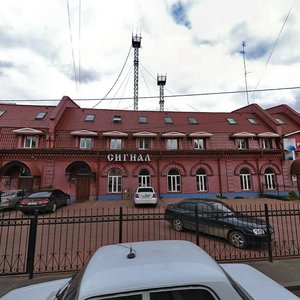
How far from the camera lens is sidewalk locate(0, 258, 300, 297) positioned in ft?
14.5

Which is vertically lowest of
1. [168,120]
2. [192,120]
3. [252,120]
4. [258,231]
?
[258,231]

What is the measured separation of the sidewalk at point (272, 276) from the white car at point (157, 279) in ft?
8.32

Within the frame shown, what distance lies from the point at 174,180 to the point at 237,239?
A: 546 inches

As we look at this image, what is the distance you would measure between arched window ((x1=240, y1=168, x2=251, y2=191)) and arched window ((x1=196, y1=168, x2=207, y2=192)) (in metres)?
3.82

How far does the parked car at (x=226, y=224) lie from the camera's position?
22.5 ft

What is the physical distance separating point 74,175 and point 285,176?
21.1m

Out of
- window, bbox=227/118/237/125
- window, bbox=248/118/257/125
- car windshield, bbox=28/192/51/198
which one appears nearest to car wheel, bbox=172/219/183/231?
car windshield, bbox=28/192/51/198

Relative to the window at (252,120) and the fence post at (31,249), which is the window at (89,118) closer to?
the window at (252,120)

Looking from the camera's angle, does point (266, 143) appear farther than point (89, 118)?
No

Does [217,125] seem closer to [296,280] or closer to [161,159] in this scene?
[161,159]

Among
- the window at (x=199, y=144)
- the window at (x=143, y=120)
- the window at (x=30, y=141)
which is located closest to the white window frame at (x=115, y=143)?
the window at (x=143, y=120)

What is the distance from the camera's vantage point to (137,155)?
20.4m

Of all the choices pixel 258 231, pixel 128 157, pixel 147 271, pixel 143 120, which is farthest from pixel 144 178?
pixel 147 271

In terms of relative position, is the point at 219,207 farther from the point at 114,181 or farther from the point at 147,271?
A: the point at 114,181
